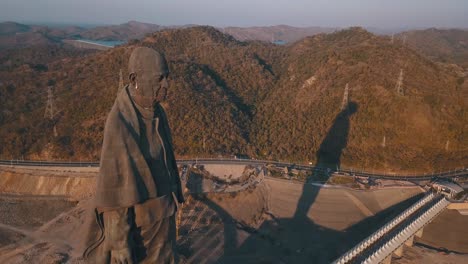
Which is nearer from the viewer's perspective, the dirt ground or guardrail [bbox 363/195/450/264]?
guardrail [bbox 363/195/450/264]

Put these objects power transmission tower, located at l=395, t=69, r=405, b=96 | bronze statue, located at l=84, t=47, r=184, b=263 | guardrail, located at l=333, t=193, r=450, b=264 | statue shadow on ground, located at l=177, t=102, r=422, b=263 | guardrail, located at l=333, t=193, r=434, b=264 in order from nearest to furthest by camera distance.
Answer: bronze statue, located at l=84, t=47, r=184, b=263 < guardrail, located at l=333, t=193, r=434, b=264 < guardrail, located at l=333, t=193, r=450, b=264 < statue shadow on ground, located at l=177, t=102, r=422, b=263 < power transmission tower, located at l=395, t=69, r=405, b=96

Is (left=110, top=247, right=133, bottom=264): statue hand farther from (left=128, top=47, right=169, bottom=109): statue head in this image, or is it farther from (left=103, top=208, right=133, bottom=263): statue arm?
(left=128, top=47, right=169, bottom=109): statue head

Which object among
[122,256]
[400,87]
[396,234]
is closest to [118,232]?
[122,256]

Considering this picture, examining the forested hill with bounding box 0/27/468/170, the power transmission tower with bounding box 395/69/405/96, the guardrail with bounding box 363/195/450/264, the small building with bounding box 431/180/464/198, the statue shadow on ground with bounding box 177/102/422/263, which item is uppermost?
the power transmission tower with bounding box 395/69/405/96

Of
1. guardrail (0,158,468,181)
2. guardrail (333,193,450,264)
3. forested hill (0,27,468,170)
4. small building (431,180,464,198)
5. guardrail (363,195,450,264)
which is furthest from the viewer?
forested hill (0,27,468,170)

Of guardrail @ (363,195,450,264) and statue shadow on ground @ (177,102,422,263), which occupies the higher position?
guardrail @ (363,195,450,264)

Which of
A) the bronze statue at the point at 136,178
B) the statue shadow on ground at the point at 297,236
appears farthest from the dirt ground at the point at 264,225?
the bronze statue at the point at 136,178

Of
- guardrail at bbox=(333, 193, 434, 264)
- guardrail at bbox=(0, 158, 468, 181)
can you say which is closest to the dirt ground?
guardrail at bbox=(333, 193, 434, 264)

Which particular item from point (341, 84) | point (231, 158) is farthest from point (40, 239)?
point (341, 84)

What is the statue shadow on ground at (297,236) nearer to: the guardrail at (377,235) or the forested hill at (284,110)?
the guardrail at (377,235)
